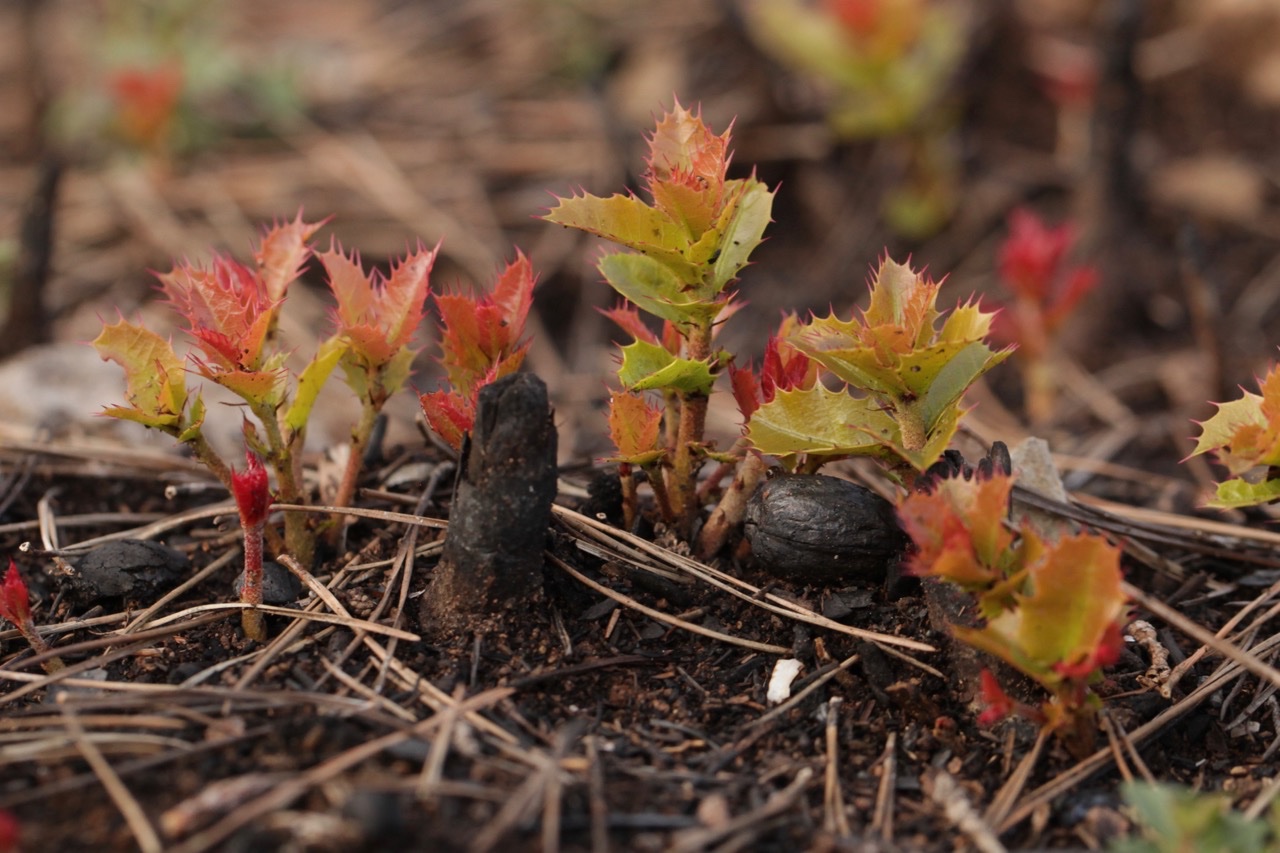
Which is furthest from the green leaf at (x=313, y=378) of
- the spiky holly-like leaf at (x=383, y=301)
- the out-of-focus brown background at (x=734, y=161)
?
the out-of-focus brown background at (x=734, y=161)

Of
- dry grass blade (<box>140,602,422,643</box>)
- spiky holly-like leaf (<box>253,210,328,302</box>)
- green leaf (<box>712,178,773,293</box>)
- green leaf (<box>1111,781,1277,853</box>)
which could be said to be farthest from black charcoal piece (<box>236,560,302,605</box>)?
green leaf (<box>1111,781,1277,853</box>)

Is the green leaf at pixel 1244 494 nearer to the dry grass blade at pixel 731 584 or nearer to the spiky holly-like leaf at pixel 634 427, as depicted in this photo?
the dry grass blade at pixel 731 584

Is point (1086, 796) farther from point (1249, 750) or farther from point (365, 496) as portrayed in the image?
point (365, 496)

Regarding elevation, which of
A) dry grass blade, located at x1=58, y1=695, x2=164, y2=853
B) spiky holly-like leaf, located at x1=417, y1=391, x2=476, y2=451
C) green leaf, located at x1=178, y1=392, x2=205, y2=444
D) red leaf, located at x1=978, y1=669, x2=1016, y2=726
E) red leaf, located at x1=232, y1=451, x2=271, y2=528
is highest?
spiky holly-like leaf, located at x1=417, y1=391, x2=476, y2=451

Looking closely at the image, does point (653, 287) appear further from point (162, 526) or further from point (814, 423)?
point (162, 526)

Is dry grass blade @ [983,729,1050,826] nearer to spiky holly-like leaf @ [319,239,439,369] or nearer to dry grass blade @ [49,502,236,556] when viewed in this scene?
spiky holly-like leaf @ [319,239,439,369]

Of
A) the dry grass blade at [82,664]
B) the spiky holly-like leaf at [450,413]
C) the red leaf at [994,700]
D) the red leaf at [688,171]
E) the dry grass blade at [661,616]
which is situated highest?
the red leaf at [688,171]

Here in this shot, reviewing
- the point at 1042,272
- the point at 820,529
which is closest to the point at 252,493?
the point at 820,529
